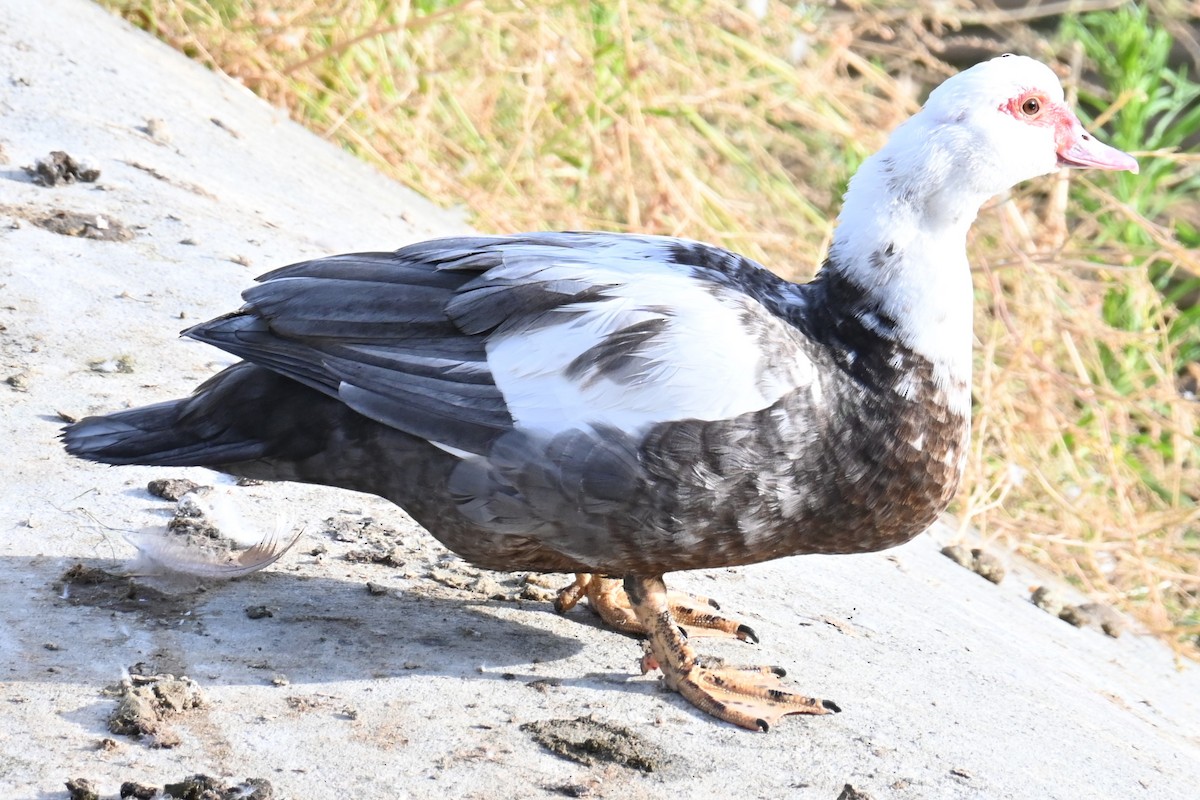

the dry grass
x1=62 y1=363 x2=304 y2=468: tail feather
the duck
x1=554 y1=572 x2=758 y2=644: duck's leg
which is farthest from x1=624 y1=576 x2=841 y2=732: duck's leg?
the dry grass

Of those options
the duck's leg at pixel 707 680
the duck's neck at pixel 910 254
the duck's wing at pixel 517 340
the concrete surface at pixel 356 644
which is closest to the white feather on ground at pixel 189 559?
the concrete surface at pixel 356 644

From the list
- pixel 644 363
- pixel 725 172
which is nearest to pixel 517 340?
pixel 644 363

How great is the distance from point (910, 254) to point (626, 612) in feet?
3.54

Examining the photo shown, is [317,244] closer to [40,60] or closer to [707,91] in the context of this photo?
[40,60]

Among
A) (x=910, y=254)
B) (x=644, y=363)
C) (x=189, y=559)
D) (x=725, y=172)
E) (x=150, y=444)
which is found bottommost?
(x=189, y=559)

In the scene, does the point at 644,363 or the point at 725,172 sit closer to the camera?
the point at 644,363

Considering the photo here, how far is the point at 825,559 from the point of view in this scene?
3953mm

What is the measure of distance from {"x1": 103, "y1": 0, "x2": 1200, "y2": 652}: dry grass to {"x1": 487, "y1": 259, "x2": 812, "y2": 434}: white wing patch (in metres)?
2.51

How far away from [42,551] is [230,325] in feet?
2.12

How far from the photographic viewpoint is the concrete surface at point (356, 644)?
256 cm

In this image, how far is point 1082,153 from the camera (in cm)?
333

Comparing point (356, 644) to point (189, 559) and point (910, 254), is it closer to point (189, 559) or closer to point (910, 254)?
point (189, 559)

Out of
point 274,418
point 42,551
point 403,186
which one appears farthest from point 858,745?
point 403,186

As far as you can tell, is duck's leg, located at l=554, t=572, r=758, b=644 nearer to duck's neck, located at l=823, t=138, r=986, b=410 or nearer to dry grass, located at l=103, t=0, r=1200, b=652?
duck's neck, located at l=823, t=138, r=986, b=410
